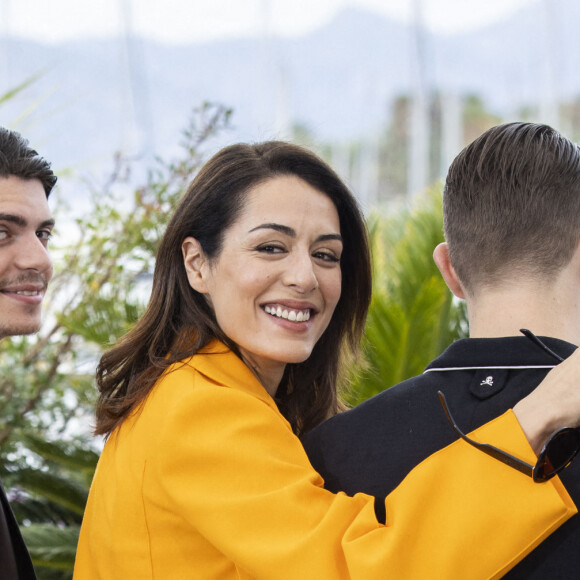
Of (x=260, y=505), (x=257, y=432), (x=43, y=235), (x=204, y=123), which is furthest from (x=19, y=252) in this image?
(x=204, y=123)

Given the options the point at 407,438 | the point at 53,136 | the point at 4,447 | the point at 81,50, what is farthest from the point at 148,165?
the point at 81,50

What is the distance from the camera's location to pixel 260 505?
1422 millimetres

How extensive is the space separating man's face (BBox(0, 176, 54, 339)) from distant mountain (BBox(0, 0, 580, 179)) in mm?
2538

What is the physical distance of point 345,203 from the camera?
2107 millimetres

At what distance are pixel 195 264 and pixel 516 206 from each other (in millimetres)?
814

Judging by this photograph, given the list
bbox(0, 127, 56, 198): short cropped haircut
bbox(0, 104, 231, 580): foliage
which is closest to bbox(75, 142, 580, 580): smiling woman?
bbox(0, 127, 56, 198): short cropped haircut

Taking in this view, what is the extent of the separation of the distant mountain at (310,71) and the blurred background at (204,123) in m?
0.03

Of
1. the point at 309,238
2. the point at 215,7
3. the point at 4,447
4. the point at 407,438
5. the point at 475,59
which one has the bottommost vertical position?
the point at 4,447

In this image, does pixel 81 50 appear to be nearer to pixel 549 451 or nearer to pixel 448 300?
pixel 448 300

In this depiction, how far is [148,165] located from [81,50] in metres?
Result: 5.32

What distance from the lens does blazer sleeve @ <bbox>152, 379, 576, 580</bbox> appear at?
48.8 inches

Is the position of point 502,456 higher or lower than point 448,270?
lower

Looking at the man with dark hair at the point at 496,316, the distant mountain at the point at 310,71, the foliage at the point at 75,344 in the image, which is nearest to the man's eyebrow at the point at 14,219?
the man with dark hair at the point at 496,316

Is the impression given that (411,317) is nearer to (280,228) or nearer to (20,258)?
(280,228)
